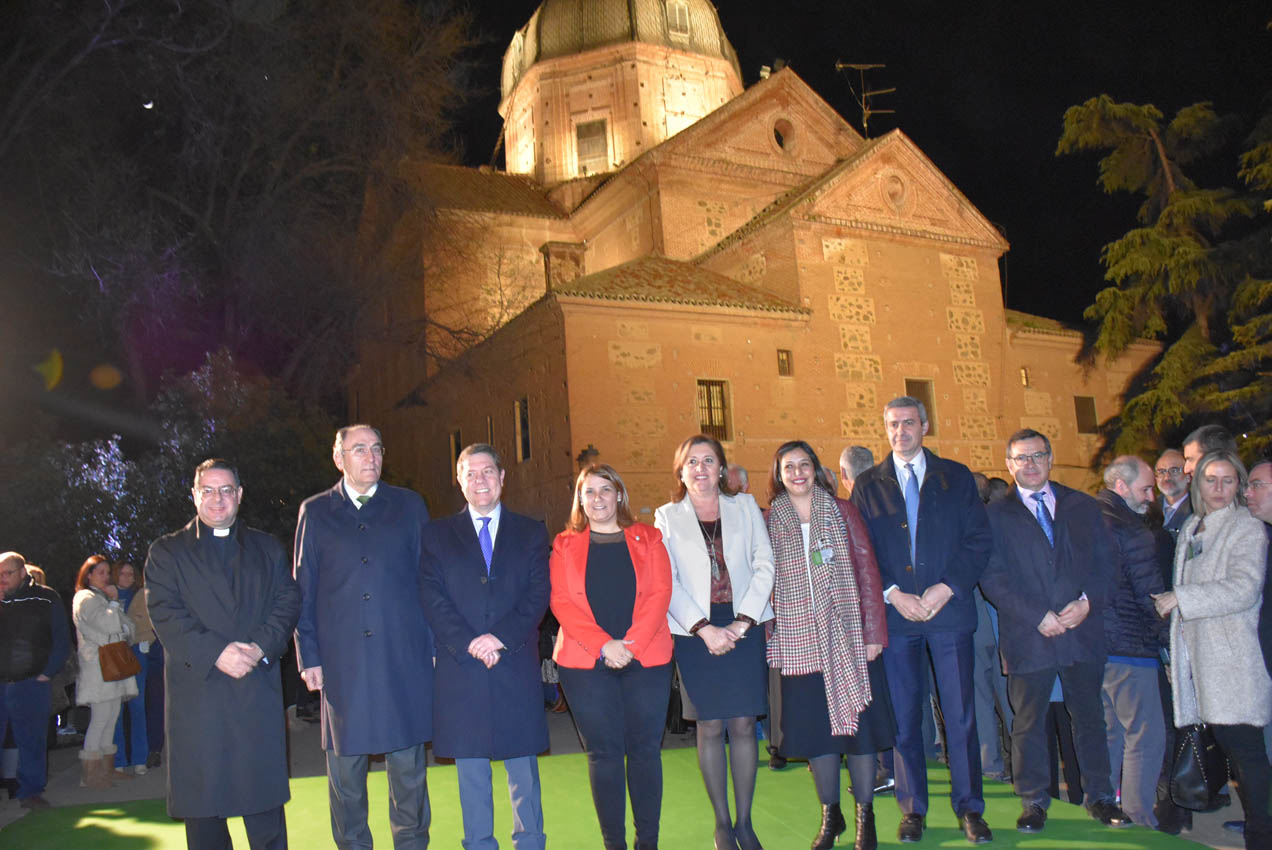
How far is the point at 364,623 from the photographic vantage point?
4258 millimetres

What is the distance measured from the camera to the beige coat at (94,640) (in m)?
7.60

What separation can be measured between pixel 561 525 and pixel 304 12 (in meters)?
10.7

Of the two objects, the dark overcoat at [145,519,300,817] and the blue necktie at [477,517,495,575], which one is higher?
the blue necktie at [477,517,495,575]

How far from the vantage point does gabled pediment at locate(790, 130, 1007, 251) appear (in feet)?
62.1

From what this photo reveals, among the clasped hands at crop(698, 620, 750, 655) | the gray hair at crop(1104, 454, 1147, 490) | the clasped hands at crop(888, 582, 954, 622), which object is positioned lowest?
the clasped hands at crop(698, 620, 750, 655)

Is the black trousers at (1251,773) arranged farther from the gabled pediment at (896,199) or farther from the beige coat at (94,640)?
the gabled pediment at (896,199)

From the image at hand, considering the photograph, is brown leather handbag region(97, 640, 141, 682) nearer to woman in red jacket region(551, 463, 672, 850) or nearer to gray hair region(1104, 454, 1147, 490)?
woman in red jacket region(551, 463, 672, 850)

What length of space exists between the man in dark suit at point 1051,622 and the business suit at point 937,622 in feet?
0.95

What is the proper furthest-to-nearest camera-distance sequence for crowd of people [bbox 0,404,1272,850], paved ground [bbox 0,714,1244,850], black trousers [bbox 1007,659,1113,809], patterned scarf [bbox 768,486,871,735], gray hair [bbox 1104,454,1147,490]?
gray hair [bbox 1104,454,1147,490]
paved ground [bbox 0,714,1244,850]
black trousers [bbox 1007,659,1113,809]
patterned scarf [bbox 768,486,871,735]
crowd of people [bbox 0,404,1272,850]

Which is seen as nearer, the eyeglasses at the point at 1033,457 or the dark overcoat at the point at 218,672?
the dark overcoat at the point at 218,672

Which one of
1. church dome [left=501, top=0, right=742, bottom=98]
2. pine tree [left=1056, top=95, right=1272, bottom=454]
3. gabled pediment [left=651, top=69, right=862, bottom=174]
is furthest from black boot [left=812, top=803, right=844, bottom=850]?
church dome [left=501, top=0, right=742, bottom=98]

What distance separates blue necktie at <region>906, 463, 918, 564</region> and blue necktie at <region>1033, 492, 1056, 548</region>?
0.72 meters

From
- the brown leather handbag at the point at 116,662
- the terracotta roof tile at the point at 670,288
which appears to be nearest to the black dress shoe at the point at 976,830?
the brown leather handbag at the point at 116,662

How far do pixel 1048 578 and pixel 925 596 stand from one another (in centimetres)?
81
